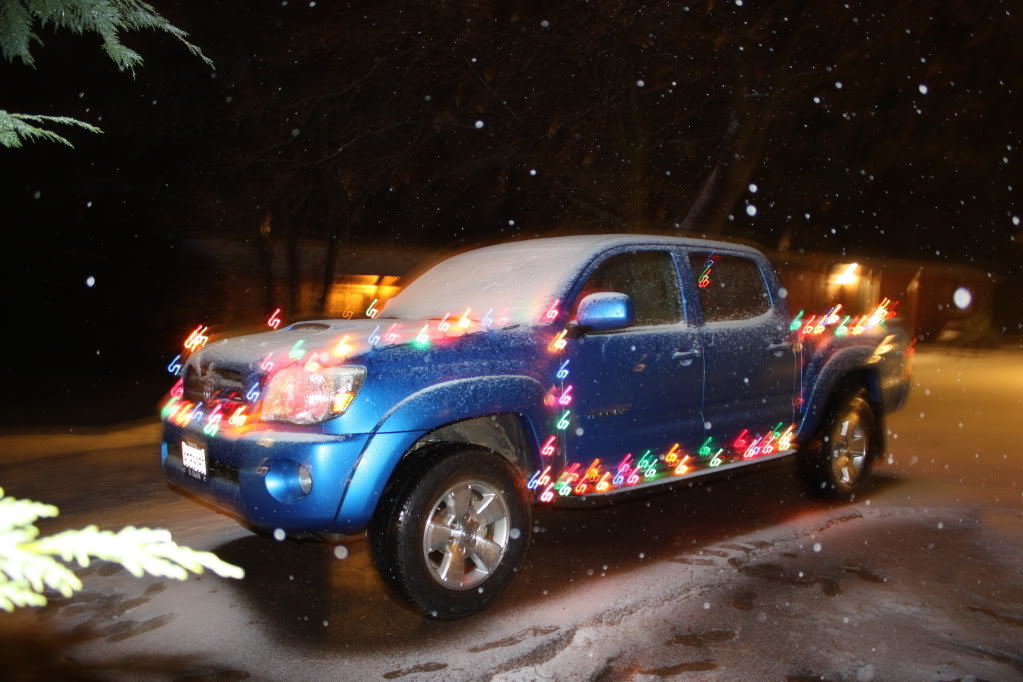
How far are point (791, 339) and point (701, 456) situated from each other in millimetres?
1214

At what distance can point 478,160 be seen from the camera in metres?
14.4

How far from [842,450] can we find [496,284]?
310 centimetres

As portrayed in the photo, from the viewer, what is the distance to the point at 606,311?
4262 mm

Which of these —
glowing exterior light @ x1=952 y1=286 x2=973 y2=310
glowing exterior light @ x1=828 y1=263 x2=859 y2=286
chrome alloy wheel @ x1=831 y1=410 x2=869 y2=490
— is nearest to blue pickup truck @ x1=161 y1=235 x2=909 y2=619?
chrome alloy wheel @ x1=831 y1=410 x2=869 y2=490

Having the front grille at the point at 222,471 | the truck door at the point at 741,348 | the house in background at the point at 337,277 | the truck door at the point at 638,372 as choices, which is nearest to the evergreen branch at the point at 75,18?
the front grille at the point at 222,471

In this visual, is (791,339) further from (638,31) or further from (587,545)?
(638,31)

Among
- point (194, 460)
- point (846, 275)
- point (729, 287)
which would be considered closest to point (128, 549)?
point (194, 460)

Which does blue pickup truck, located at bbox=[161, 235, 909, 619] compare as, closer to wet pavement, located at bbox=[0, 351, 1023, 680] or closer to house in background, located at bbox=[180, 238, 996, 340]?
wet pavement, located at bbox=[0, 351, 1023, 680]

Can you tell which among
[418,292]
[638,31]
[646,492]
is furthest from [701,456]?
[638,31]

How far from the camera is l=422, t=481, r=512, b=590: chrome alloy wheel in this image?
154 inches

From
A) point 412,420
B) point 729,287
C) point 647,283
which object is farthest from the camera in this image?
point 729,287

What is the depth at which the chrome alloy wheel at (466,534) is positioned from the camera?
12.8ft

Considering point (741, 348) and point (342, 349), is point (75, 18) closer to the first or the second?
point (342, 349)

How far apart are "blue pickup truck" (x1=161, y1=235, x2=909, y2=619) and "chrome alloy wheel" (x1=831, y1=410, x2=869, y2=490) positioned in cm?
13
